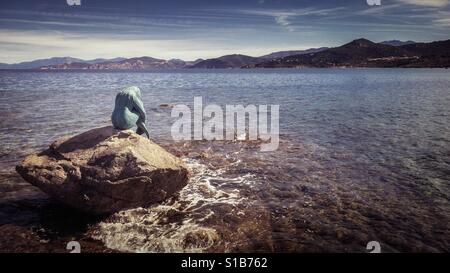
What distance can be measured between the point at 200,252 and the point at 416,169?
36.9 ft

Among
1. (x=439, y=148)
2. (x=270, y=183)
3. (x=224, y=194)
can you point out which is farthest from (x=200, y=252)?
(x=439, y=148)

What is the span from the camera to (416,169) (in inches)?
563

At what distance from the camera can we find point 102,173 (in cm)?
953

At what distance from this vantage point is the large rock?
966cm

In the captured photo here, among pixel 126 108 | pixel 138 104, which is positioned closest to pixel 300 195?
pixel 138 104

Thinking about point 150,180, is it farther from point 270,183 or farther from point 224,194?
point 270,183

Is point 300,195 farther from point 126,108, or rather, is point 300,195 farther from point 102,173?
point 126,108

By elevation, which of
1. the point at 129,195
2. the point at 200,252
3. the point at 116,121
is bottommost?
the point at 200,252
